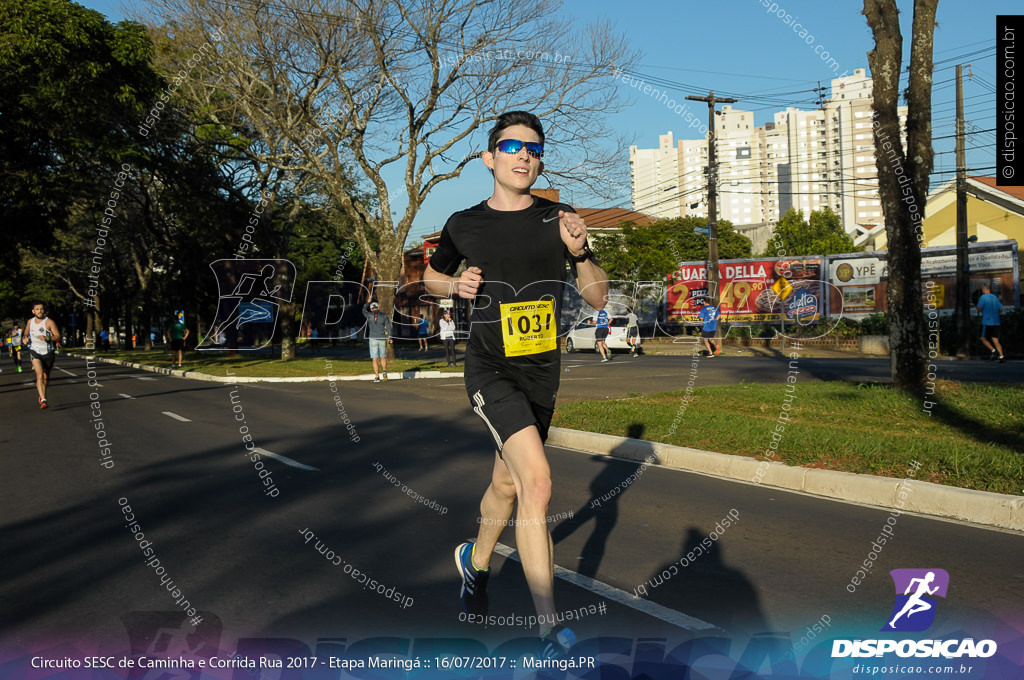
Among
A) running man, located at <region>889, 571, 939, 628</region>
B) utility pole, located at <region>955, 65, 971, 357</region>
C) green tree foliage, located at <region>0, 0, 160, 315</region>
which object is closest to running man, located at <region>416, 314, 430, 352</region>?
green tree foliage, located at <region>0, 0, 160, 315</region>

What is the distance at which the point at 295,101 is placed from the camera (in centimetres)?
2456

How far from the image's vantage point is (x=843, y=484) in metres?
7.08

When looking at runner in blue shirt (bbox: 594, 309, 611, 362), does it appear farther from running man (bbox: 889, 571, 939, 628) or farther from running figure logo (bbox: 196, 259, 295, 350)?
running man (bbox: 889, 571, 939, 628)

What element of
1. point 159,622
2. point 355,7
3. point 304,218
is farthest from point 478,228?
point 304,218

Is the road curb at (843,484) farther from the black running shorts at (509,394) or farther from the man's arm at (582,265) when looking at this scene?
the black running shorts at (509,394)

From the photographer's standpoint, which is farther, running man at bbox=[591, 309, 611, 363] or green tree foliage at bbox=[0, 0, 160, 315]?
running man at bbox=[591, 309, 611, 363]

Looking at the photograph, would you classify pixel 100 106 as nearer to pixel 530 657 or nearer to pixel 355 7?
pixel 355 7

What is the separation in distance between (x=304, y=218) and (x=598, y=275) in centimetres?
3295

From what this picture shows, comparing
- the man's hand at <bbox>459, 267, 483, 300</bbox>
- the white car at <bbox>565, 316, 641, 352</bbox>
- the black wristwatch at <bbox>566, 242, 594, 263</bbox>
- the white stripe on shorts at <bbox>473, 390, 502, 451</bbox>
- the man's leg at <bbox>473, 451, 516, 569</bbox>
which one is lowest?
the white car at <bbox>565, 316, 641, 352</bbox>

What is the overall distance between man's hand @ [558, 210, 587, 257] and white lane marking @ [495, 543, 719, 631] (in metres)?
1.79

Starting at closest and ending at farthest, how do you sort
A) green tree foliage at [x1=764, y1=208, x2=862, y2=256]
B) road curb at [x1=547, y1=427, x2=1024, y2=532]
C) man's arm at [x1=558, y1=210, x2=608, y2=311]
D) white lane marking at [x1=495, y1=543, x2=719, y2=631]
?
man's arm at [x1=558, y1=210, x2=608, y2=311], white lane marking at [x1=495, y1=543, x2=719, y2=631], road curb at [x1=547, y1=427, x2=1024, y2=532], green tree foliage at [x1=764, y1=208, x2=862, y2=256]

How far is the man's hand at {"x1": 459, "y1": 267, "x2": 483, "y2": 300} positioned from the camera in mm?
3738

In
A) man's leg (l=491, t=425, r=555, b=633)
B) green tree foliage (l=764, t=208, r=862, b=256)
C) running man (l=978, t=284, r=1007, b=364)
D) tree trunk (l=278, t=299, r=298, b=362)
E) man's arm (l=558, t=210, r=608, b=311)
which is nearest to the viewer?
man's leg (l=491, t=425, r=555, b=633)

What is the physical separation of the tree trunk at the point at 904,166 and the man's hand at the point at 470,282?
897 centimetres
